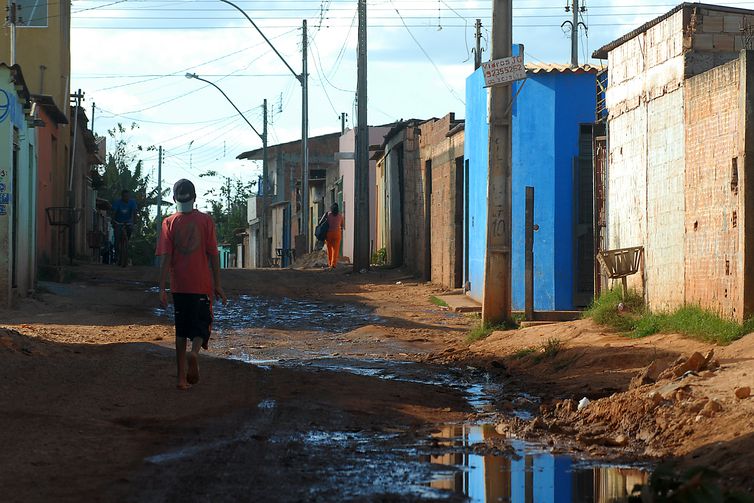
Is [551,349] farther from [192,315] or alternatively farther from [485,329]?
[192,315]

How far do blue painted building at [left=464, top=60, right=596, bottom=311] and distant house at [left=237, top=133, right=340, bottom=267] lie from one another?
108ft

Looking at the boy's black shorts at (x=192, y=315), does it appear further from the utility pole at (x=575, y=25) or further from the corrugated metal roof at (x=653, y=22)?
the utility pole at (x=575, y=25)

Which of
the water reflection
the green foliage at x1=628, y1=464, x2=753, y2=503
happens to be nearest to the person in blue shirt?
the water reflection

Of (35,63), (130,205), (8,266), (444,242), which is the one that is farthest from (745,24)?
(35,63)

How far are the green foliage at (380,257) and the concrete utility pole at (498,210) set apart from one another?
1833 cm

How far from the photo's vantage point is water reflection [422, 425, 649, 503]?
18.0ft

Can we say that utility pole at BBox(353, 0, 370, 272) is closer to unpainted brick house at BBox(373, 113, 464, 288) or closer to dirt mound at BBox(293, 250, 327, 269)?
unpainted brick house at BBox(373, 113, 464, 288)

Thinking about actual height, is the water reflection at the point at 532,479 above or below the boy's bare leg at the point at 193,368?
below

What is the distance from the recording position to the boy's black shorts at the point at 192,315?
910 centimetres

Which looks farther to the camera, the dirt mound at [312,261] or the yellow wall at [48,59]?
the dirt mound at [312,261]

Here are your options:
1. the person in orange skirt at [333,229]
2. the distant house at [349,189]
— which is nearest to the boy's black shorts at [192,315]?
the person in orange skirt at [333,229]

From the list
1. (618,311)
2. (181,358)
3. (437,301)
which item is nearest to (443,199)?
(437,301)

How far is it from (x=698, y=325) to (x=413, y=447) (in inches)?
202

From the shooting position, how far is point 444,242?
23.5 m
